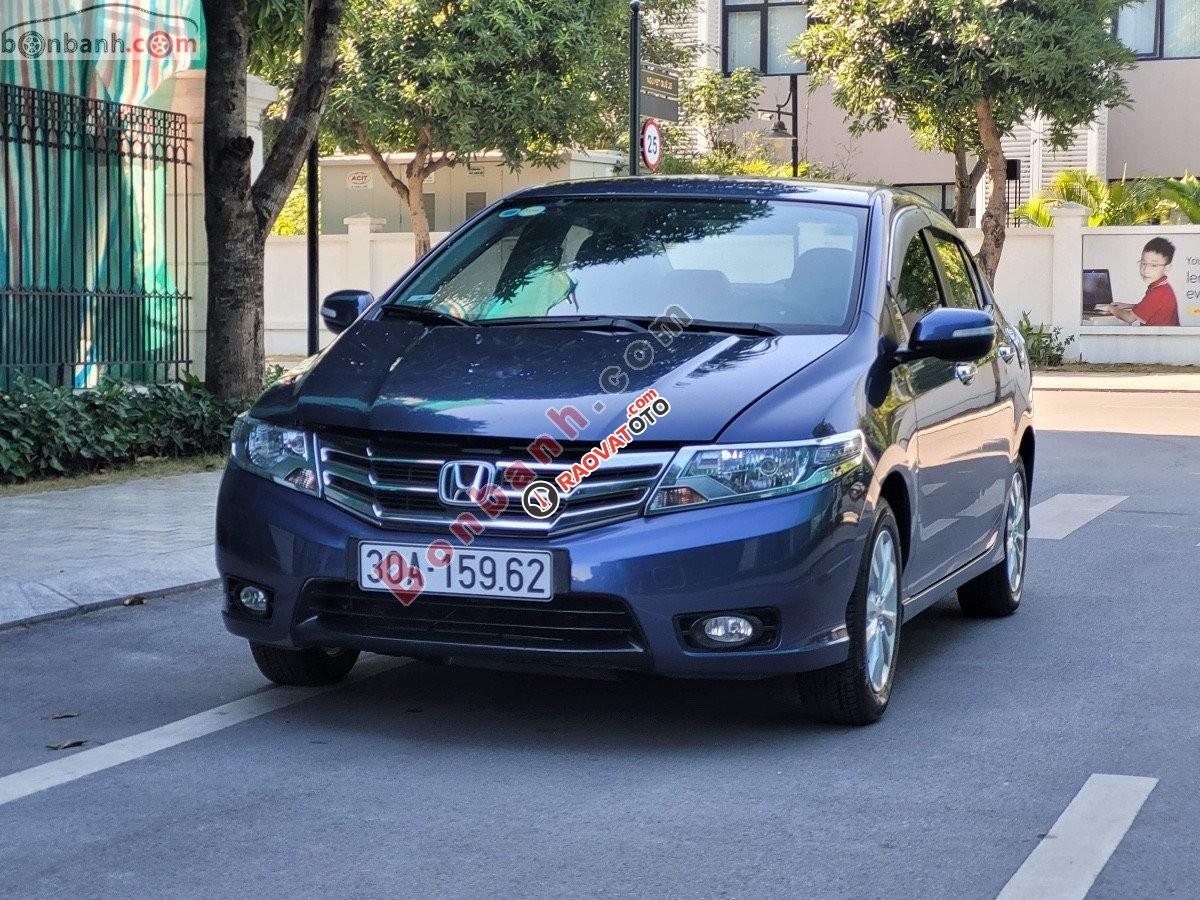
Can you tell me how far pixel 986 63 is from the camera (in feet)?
90.0

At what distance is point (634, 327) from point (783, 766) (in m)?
1.47

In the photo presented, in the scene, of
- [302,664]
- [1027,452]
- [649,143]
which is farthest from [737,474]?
[649,143]

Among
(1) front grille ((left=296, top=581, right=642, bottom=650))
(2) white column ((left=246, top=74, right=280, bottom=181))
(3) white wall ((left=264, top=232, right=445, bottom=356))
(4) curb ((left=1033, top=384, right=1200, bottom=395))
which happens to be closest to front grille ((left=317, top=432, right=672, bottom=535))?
(1) front grille ((left=296, top=581, right=642, bottom=650))

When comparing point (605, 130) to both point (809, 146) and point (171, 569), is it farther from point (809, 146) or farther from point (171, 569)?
point (171, 569)

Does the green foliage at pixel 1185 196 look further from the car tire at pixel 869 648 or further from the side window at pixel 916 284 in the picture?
the car tire at pixel 869 648

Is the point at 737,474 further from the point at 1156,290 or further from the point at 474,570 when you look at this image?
the point at 1156,290

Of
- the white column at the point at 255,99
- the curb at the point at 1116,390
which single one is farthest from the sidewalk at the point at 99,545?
the curb at the point at 1116,390

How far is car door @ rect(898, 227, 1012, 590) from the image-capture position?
20.6 feet

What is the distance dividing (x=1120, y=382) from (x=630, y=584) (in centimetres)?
2079

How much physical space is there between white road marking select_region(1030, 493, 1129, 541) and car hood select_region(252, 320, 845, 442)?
5242mm

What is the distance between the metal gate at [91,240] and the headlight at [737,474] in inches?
327

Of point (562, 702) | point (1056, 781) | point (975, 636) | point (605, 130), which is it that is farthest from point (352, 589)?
point (605, 130)

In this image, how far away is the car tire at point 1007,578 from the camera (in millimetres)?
7797

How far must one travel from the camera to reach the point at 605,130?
3400cm
